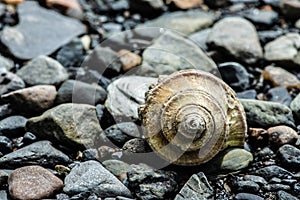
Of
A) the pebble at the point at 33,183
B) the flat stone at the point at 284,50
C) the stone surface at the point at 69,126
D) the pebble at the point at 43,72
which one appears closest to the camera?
the pebble at the point at 33,183

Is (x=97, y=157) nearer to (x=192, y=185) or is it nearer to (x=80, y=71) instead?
(x=192, y=185)

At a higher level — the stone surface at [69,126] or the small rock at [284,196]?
the stone surface at [69,126]

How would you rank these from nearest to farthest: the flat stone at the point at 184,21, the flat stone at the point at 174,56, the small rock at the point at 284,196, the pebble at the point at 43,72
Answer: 1. the small rock at the point at 284,196
2. the pebble at the point at 43,72
3. the flat stone at the point at 174,56
4. the flat stone at the point at 184,21

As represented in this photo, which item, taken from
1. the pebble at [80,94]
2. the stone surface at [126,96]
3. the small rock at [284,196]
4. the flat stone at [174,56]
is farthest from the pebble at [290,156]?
the pebble at [80,94]

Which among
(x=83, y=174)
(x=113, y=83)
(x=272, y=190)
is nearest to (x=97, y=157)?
(x=83, y=174)

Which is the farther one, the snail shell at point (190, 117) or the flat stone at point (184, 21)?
the flat stone at point (184, 21)

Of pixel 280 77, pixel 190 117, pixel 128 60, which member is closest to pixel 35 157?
pixel 190 117

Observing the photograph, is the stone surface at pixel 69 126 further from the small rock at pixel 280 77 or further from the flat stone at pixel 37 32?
the small rock at pixel 280 77

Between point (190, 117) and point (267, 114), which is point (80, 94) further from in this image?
point (267, 114)
